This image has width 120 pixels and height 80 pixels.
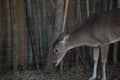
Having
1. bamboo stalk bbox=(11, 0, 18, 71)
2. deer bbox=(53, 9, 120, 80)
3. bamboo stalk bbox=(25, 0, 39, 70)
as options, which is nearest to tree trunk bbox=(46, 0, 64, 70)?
deer bbox=(53, 9, 120, 80)

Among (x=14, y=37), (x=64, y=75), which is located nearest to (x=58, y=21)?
(x=14, y=37)

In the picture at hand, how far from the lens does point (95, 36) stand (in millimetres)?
7852

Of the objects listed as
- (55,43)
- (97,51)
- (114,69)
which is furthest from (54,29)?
(114,69)

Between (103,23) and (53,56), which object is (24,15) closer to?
(53,56)

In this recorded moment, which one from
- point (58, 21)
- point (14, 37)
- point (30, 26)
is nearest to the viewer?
point (58, 21)

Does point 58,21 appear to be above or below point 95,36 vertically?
above

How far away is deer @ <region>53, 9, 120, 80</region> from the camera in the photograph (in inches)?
306

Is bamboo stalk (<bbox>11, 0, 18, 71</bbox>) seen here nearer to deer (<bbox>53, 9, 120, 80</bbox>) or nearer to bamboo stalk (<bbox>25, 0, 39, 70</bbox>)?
bamboo stalk (<bbox>25, 0, 39, 70</bbox>)

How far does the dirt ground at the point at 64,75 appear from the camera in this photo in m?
8.02

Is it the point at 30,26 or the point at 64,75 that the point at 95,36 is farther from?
the point at 30,26

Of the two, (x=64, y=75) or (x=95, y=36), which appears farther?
(x=64, y=75)

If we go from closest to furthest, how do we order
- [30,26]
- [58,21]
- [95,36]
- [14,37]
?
1. [95,36]
2. [58,21]
3. [14,37]
4. [30,26]

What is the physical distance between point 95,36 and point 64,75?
125 centimetres

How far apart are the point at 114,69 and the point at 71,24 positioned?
1.65 metres
